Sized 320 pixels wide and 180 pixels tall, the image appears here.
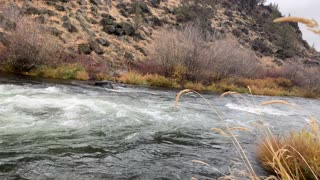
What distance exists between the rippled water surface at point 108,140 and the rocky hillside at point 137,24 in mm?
17130

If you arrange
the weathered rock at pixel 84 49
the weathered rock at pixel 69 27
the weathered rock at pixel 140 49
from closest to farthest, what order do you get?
the weathered rock at pixel 84 49, the weathered rock at pixel 69 27, the weathered rock at pixel 140 49

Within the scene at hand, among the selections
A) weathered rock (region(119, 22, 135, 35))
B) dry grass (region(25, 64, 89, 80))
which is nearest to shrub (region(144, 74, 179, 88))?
dry grass (region(25, 64, 89, 80))

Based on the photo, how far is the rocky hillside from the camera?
3603cm

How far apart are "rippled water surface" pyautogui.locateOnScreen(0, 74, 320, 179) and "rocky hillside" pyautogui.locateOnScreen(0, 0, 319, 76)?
56.2ft

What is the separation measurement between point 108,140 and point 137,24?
139ft

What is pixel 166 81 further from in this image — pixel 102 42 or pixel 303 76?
pixel 303 76

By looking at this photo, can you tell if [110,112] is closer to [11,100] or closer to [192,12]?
[11,100]

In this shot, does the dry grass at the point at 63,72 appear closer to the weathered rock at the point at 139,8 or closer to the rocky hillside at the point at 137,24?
the rocky hillside at the point at 137,24

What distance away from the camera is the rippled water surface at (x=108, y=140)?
20.5 ft

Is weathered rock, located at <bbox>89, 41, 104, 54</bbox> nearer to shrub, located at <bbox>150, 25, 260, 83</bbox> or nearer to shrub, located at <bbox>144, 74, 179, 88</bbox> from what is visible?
shrub, located at <bbox>150, 25, 260, 83</bbox>

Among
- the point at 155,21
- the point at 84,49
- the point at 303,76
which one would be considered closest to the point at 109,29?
the point at 84,49

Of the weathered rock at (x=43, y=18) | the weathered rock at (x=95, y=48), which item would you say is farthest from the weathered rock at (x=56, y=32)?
the weathered rock at (x=95, y=48)

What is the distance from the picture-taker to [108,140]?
27.3 ft

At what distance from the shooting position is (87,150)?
737cm
